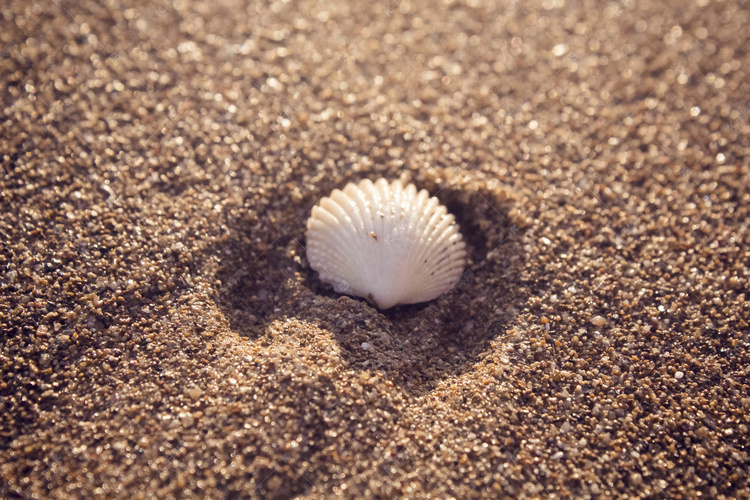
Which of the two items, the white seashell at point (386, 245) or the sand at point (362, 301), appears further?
the white seashell at point (386, 245)

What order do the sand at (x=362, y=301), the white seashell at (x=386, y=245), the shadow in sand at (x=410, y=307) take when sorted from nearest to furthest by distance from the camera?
the sand at (x=362, y=301), the shadow in sand at (x=410, y=307), the white seashell at (x=386, y=245)

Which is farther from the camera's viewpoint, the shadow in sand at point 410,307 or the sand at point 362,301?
the shadow in sand at point 410,307

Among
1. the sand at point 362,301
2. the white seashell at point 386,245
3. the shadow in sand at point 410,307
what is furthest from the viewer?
the white seashell at point 386,245

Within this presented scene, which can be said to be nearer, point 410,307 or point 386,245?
point 386,245

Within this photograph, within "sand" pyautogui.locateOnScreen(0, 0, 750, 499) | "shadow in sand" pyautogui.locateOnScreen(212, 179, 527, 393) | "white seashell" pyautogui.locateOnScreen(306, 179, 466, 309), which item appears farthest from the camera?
"white seashell" pyautogui.locateOnScreen(306, 179, 466, 309)

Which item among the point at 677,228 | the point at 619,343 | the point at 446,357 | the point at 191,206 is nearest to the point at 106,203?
the point at 191,206

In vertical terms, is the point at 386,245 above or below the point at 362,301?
above
